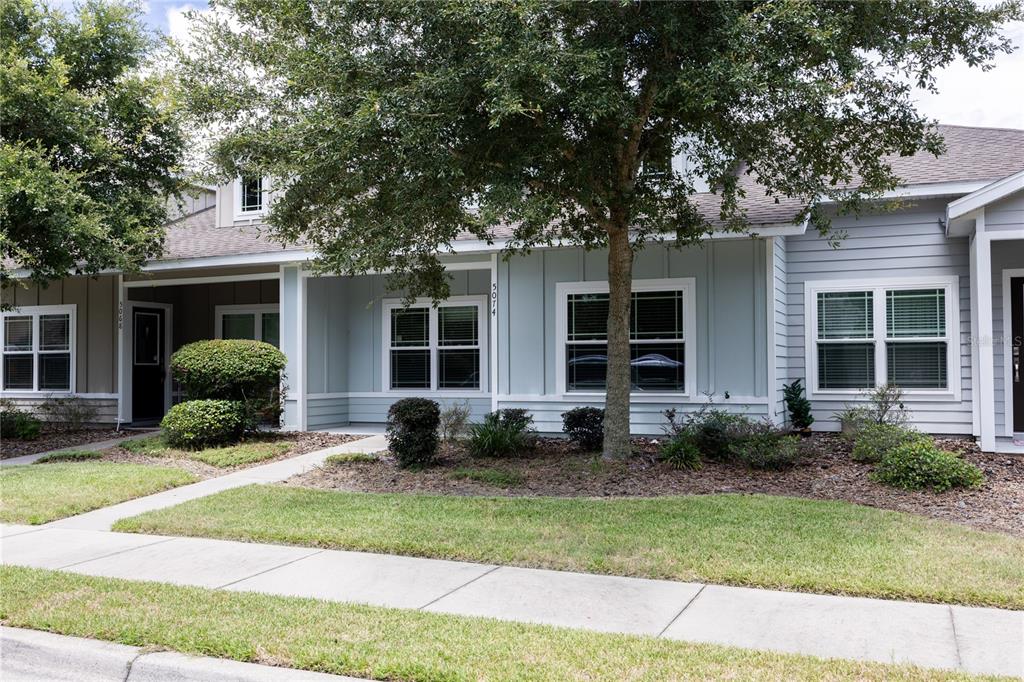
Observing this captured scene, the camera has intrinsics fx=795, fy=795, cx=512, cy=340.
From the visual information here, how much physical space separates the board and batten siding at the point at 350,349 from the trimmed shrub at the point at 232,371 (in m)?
0.94

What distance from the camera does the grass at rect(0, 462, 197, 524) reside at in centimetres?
825

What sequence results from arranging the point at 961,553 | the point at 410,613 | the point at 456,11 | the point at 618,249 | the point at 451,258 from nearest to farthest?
the point at 410,613, the point at 961,553, the point at 456,11, the point at 618,249, the point at 451,258

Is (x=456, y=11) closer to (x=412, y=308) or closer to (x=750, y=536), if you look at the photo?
(x=750, y=536)

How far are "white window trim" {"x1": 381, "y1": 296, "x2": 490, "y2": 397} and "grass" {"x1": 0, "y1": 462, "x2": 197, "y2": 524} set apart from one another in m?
4.80

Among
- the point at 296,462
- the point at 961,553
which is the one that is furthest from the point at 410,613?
the point at 296,462

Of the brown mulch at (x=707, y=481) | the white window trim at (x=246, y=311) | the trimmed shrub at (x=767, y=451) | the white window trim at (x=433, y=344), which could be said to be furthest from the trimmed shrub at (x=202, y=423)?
the trimmed shrub at (x=767, y=451)

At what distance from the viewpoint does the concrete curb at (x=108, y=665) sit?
4090mm

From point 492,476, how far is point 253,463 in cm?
391

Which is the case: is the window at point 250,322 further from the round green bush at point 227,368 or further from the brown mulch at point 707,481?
the brown mulch at point 707,481

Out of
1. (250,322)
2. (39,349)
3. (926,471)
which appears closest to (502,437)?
(926,471)

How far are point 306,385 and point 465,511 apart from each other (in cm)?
693

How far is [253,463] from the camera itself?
1128 centimetres

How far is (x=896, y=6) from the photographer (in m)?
7.84

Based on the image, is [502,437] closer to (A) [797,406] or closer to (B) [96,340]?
(A) [797,406]
